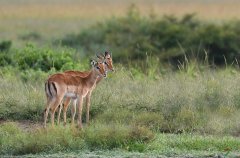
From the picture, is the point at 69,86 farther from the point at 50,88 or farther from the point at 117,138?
the point at 117,138

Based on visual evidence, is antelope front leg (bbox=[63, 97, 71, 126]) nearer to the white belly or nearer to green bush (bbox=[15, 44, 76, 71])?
the white belly

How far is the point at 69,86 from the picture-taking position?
12.8m

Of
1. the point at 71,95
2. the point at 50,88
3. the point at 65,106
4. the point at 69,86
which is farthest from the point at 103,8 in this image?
the point at 50,88

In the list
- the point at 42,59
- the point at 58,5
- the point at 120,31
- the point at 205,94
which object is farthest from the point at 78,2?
the point at 205,94

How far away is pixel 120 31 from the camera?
31.6 m

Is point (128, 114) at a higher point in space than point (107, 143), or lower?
higher

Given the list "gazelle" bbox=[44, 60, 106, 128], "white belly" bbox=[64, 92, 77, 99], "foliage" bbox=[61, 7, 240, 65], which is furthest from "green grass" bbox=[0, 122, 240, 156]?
"foliage" bbox=[61, 7, 240, 65]

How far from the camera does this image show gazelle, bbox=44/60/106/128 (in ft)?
41.3

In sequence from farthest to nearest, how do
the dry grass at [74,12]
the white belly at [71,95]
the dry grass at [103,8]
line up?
the dry grass at [103,8] → the dry grass at [74,12] → the white belly at [71,95]

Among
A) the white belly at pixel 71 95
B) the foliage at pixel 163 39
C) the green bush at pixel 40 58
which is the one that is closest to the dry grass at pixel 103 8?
the foliage at pixel 163 39

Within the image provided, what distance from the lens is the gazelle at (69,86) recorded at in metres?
12.6

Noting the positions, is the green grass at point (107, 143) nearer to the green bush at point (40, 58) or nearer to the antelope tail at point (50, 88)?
the antelope tail at point (50, 88)

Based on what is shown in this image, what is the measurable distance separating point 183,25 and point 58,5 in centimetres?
3324

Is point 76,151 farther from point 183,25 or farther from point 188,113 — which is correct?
point 183,25
